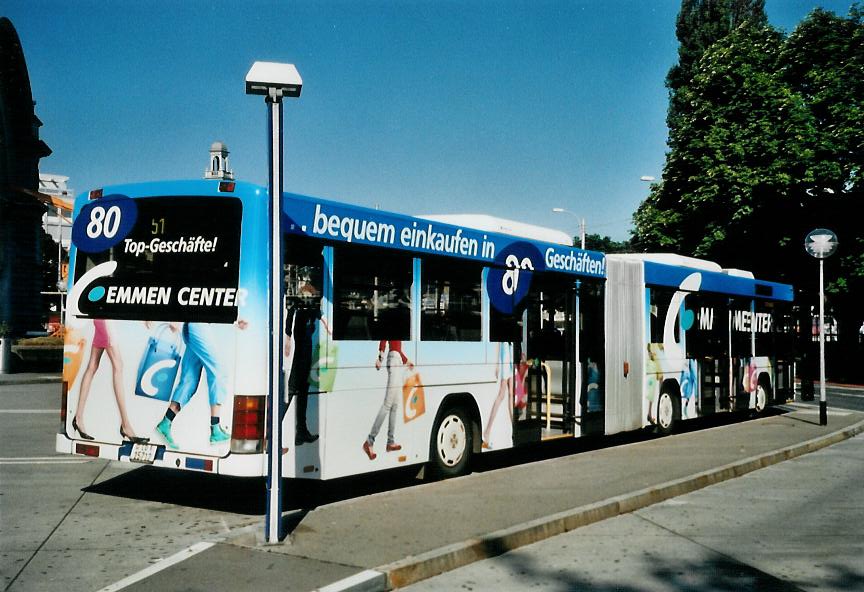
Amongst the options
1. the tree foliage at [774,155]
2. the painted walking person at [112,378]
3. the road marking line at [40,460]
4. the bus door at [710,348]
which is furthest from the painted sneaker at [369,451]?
the tree foliage at [774,155]

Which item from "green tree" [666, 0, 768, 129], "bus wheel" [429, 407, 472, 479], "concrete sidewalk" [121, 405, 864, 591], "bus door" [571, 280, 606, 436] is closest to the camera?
"concrete sidewalk" [121, 405, 864, 591]

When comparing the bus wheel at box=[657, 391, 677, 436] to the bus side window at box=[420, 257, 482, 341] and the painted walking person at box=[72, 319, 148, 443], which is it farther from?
the painted walking person at box=[72, 319, 148, 443]

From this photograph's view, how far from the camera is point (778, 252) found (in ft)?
107

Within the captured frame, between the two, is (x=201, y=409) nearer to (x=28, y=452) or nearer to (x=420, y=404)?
(x=420, y=404)

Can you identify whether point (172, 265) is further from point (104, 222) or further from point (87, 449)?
point (87, 449)

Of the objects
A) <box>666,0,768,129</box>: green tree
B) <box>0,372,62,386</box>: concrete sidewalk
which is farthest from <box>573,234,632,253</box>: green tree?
<box>0,372,62,386</box>: concrete sidewalk

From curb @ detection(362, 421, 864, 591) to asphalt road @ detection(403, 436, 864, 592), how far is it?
0.08 meters

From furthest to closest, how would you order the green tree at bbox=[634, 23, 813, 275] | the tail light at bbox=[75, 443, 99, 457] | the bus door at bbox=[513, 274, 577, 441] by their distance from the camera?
the green tree at bbox=[634, 23, 813, 275] < the bus door at bbox=[513, 274, 577, 441] < the tail light at bbox=[75, 443, 99, 457]

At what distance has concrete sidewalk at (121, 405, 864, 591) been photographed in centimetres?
589

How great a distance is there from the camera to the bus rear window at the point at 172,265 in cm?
766

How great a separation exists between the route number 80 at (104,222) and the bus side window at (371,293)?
6.92ft

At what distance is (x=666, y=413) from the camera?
49.1 feet

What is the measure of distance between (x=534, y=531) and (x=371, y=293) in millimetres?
2821

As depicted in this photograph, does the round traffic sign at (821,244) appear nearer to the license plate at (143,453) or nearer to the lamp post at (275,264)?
the lamp post at (275,264)
